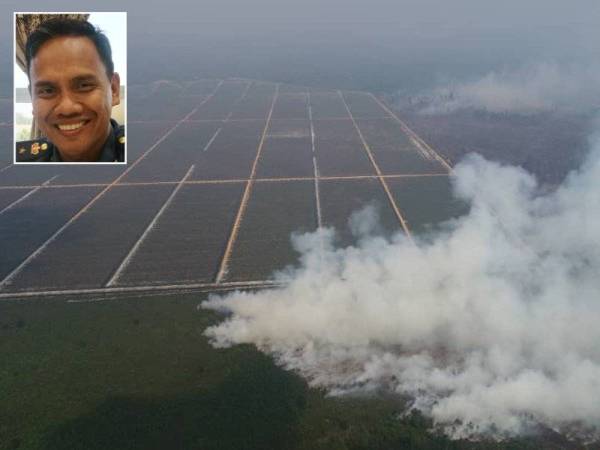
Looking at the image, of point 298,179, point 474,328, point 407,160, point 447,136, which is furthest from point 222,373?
point 447,136

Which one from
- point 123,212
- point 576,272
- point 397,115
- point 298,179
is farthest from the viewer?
point 397,115

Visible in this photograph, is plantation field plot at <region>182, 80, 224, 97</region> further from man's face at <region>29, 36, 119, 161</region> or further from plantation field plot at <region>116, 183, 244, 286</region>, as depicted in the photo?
man's face at <region>29, 36, 119, 161</region>

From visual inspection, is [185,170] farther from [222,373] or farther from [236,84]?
[236,84]

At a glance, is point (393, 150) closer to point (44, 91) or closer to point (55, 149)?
point (55, 149)

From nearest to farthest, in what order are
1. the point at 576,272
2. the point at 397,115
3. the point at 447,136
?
1. the point at 576,272
2. the point at 447,136
3. the point at 397,115

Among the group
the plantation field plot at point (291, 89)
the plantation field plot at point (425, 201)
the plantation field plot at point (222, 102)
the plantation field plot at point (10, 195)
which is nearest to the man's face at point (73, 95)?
the plantation field plot at point (425, 201)

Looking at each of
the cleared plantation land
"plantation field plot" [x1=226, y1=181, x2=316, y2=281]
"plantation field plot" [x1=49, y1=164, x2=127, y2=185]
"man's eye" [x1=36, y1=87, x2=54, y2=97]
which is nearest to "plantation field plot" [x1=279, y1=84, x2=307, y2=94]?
the cleared plantation land

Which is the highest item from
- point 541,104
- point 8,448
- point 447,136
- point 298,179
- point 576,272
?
point 541,104
